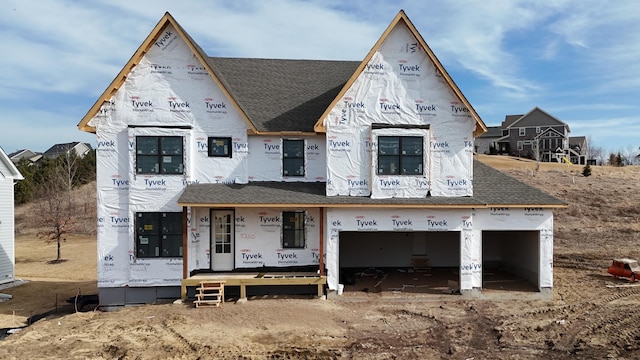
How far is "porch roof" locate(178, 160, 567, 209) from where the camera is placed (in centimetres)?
1432

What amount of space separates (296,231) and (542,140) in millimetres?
73927

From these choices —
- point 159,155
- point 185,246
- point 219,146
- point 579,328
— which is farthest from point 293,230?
point 579,328

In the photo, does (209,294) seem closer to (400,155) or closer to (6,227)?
(400,155)

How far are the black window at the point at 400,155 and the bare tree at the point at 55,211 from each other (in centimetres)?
2451

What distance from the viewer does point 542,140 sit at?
74875mm

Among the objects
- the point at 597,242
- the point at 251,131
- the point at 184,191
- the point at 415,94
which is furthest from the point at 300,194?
the point at 597,242

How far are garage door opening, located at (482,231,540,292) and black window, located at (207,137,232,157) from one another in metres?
11.9

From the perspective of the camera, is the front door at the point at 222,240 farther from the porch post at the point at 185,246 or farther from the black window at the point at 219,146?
the black window at the point at 219,146

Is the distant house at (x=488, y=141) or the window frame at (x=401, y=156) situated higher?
the distant house at (x=488, y=141)

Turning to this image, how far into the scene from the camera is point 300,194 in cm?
1498

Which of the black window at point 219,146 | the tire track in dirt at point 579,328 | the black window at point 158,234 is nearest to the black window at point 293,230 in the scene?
the black window at point 219,146

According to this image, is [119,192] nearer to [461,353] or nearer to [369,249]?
[369,249]

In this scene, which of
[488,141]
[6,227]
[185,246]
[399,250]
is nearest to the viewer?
[185,246]

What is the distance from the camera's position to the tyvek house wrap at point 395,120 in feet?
50.2
